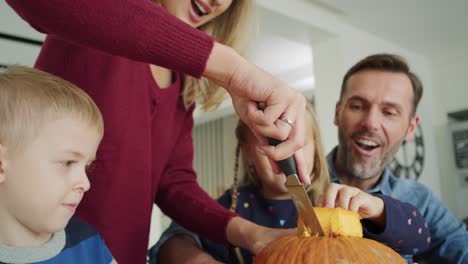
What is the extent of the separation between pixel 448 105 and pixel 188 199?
4208mm

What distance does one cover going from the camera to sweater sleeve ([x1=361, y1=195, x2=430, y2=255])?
0.75 m

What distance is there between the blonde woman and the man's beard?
425mm

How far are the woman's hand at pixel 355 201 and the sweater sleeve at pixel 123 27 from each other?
36 cm

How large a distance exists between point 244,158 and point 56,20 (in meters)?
0.76

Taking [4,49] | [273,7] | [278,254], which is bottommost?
[278,254]

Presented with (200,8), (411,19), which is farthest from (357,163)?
(411,19)

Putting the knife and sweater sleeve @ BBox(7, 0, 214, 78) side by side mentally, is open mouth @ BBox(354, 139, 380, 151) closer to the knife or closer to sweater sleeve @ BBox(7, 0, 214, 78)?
the knife

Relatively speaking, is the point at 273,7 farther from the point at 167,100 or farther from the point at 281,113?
the point at 281,113

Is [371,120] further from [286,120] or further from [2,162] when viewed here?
[2,162]

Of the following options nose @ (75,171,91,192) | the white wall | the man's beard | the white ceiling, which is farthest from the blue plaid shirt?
the white wall

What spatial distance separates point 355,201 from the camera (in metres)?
0.72

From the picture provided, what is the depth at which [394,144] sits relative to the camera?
1338 millimetres

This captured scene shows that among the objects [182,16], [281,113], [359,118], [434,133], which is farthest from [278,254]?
[434,133]

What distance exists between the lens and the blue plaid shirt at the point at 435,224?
1032 mm
